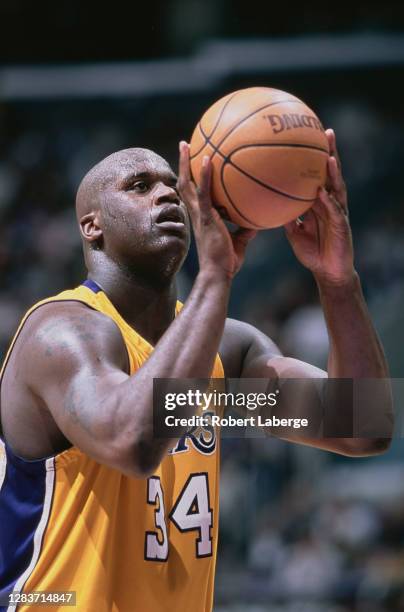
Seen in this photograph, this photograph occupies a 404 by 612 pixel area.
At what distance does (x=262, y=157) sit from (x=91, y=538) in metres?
1.43

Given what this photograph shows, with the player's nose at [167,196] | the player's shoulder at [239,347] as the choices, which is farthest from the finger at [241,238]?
the player's shoulder at [239,347]

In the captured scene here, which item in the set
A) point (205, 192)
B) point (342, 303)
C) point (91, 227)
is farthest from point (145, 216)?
point (342, 303)

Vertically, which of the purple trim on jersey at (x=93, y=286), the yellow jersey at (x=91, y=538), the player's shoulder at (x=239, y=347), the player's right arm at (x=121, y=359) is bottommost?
the yellow jersey at (x=91, y=538)

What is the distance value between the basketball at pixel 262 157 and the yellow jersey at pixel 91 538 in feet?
2.30

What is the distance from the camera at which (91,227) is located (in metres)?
4.11

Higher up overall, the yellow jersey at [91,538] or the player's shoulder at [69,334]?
the player's shoulder at [69,334]

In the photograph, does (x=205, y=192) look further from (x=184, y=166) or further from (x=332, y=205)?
(x=332, y=205)

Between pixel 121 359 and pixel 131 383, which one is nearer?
pixel 131 383

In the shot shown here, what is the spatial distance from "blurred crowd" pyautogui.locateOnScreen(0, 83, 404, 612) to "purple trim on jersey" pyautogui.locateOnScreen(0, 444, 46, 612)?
389 centimetres

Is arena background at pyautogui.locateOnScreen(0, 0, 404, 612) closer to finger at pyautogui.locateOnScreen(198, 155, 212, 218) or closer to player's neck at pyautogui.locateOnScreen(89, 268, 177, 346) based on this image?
player's neck at pyautogui.locateOnScreen(89, 268, 177, 346)

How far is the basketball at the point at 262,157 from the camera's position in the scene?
3.31 metres

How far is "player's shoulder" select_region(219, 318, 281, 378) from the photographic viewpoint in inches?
168

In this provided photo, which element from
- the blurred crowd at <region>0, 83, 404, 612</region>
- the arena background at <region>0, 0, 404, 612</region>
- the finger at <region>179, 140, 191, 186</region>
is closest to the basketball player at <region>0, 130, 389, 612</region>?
the finger at <region>179, 140, 191, 186</region>

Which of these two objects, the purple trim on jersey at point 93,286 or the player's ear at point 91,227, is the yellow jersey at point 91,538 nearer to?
the purple trim on jersey at point 93,286
